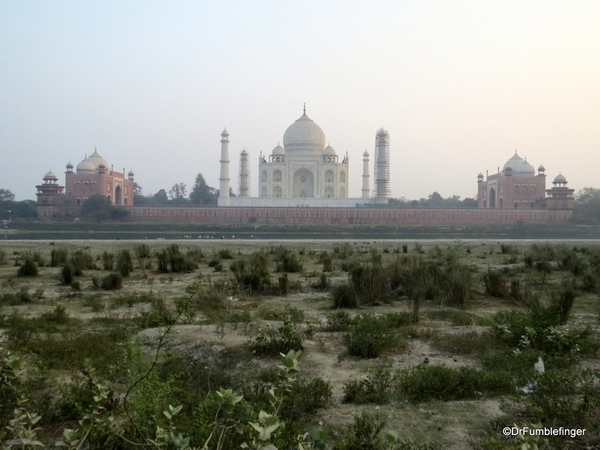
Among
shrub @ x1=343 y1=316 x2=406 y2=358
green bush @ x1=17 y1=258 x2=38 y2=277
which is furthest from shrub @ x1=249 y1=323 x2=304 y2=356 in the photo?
green bush @ x1=17 y1=258 x2=38 y2=277

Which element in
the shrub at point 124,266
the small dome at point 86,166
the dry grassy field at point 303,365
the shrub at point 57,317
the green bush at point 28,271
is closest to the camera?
the dry grassy field at point 303,365

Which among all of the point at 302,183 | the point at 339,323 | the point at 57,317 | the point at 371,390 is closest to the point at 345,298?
the point at 339,323

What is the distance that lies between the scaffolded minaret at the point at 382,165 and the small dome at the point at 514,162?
10938 millimetres

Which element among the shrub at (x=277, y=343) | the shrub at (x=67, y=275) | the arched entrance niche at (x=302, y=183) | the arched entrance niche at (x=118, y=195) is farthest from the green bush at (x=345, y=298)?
the arched entrance niche at (x=118, y=195)

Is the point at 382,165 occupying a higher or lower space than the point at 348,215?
higher

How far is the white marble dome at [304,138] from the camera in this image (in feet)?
164

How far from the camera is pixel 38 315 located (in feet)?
18.5

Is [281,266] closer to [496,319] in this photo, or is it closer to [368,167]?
[496,319]

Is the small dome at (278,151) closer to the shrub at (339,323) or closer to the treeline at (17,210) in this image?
the treeline at (17,210)

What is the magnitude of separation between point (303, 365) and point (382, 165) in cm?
4421

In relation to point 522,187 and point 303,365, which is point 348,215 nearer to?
point 522,187

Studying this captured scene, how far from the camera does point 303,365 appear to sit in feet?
12.7


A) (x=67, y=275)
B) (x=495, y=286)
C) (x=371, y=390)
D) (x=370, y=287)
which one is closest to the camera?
(x=371, y=390)

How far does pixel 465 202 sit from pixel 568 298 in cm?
6646
